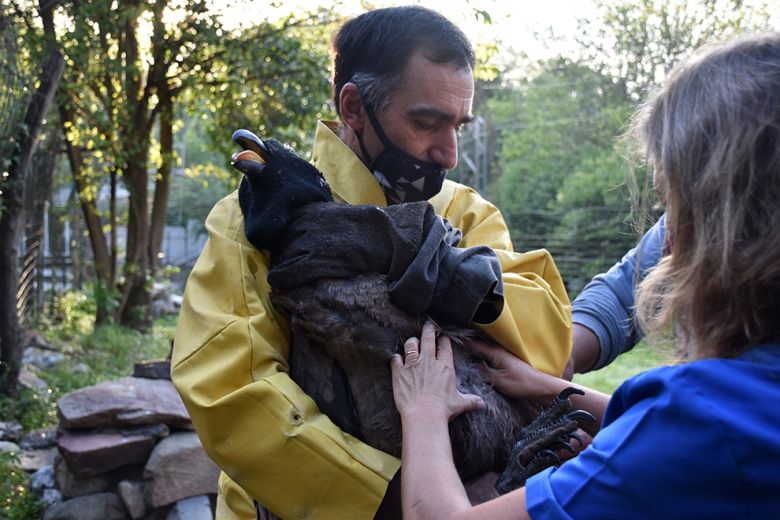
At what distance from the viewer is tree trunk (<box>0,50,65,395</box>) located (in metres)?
6.94

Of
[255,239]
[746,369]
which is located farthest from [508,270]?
[746,369]

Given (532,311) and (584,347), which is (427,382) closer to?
(532,311)

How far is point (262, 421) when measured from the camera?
194 cm

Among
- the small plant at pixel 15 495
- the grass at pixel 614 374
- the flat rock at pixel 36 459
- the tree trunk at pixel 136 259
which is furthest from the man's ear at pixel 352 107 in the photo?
the tree trunk at pixel 136 259

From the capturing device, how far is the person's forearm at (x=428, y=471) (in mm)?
1575

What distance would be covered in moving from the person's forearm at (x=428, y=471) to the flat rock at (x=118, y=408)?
13.9 ft

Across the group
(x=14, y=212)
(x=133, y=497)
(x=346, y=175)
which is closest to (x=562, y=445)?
(x=346, y=175)

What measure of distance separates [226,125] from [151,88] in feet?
3.72

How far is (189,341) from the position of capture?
2094 mm

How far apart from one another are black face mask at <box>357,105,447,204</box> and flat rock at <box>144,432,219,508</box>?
11.8ft

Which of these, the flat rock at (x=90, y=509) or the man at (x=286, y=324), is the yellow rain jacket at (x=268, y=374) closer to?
the man at (x=286, y=324)

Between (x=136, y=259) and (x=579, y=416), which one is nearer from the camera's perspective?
(x=579, y=416)

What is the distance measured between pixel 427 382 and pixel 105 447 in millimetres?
4307

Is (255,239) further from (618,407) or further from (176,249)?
(176,249)
